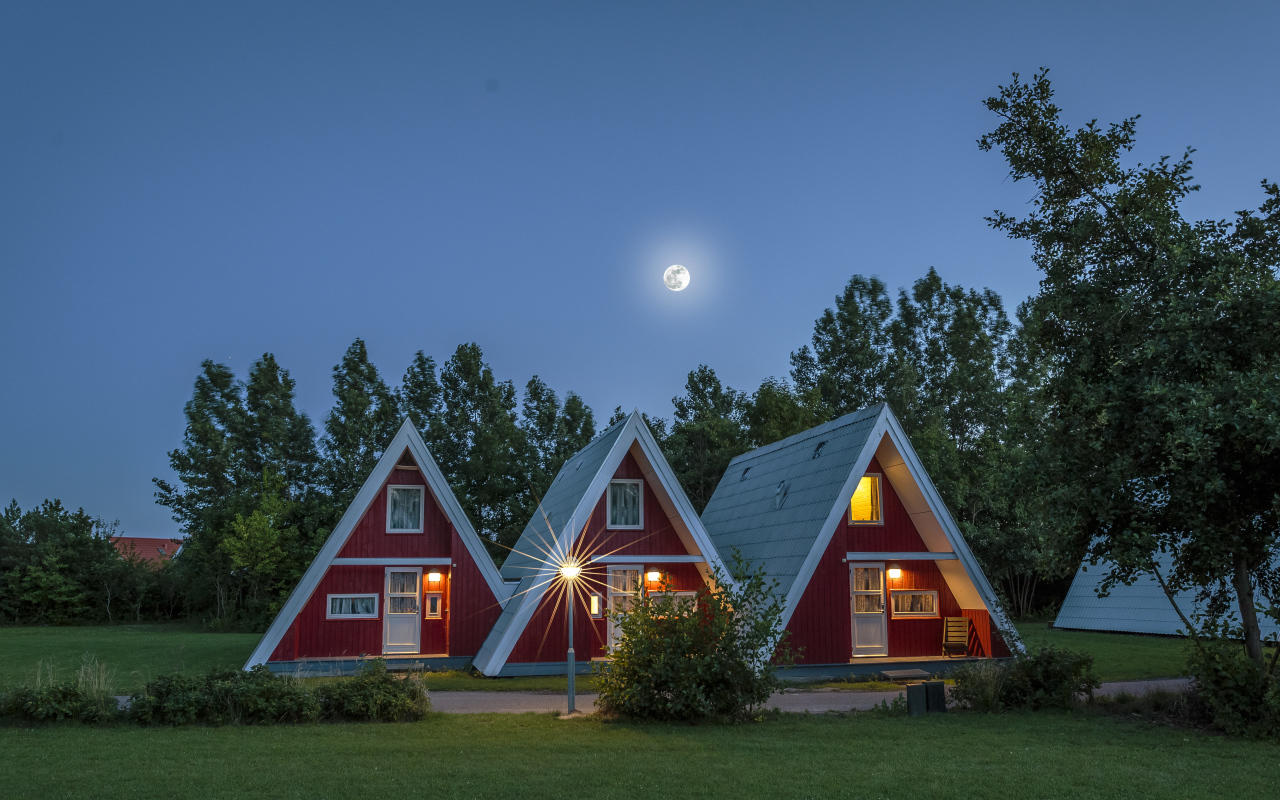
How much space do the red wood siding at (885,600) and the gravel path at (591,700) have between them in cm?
257

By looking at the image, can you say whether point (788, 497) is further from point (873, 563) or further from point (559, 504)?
point (559, 504)

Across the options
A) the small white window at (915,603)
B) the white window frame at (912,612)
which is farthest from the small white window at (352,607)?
the small white window at (915,603)

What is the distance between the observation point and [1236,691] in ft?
36.7

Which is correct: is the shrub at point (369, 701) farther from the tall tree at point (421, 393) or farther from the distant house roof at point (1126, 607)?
the tall tree at point (421, 393)

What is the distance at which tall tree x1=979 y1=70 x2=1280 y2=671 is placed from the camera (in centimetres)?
1089

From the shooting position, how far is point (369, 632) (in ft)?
64.6

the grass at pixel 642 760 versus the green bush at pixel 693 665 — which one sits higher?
the green bush at pixel 693 665

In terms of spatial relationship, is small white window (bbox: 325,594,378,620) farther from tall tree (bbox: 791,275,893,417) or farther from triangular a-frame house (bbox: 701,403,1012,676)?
tall tree (bbox: 791,275,893,417)

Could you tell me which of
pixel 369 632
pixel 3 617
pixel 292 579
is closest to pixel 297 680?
pixel 369 632

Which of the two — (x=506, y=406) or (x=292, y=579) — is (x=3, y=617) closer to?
(x=292, y=579)

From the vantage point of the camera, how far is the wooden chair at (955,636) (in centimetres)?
2014

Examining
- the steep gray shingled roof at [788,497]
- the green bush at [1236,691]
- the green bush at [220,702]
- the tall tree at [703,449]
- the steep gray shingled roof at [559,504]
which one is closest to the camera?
the green bush at [1236,691]

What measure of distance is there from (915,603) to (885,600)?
875mm

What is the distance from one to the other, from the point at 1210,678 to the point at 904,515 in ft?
30.1
